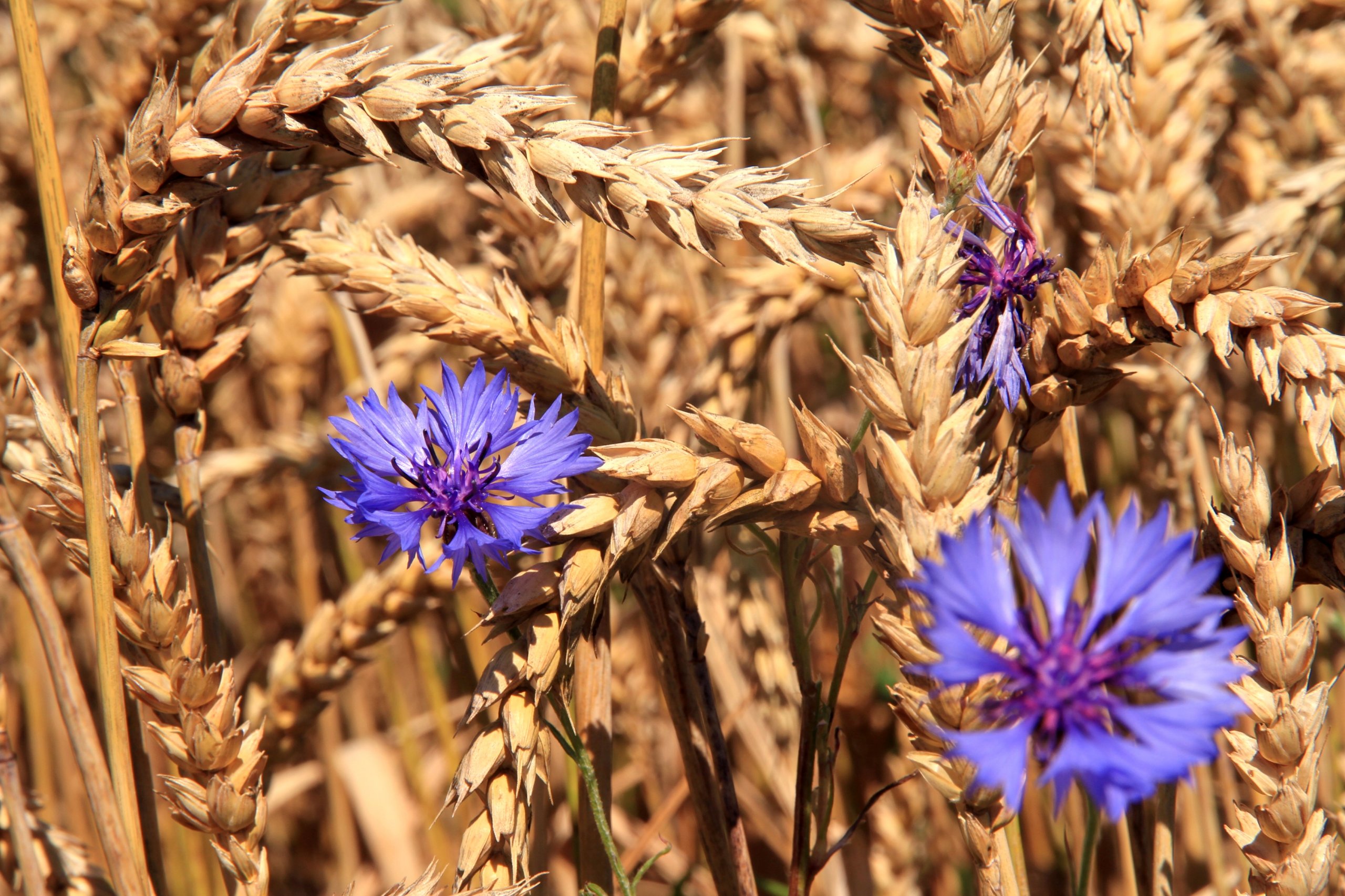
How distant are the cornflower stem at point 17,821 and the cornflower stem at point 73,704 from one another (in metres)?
0.07

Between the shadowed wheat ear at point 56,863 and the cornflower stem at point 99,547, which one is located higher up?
the cornflower stem at point 99,547

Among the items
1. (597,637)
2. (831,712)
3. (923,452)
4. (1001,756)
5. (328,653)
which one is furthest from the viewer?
(328,653)

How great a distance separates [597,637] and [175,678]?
16.3 inches

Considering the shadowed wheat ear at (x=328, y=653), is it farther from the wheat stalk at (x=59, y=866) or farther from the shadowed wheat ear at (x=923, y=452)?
the shadowed wheat ear at (x=923, y=452)

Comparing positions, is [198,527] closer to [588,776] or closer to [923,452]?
[588,776]

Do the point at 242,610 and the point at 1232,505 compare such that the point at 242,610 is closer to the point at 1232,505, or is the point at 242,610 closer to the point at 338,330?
the point at 338,330

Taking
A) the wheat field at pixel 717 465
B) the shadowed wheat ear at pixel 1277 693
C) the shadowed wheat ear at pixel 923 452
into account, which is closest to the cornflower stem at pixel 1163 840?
the wheat field at pixel 717 465

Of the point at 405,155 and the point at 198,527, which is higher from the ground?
the point at 405,155

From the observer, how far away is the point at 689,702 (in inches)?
40.1

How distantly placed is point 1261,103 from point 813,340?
1224 millimetres

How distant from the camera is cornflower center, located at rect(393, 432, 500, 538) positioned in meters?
0.89

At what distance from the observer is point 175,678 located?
0.95 metres

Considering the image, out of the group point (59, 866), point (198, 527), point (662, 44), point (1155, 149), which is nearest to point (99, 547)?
point (198, 527)

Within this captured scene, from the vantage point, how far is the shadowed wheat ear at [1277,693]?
32.8 inches
